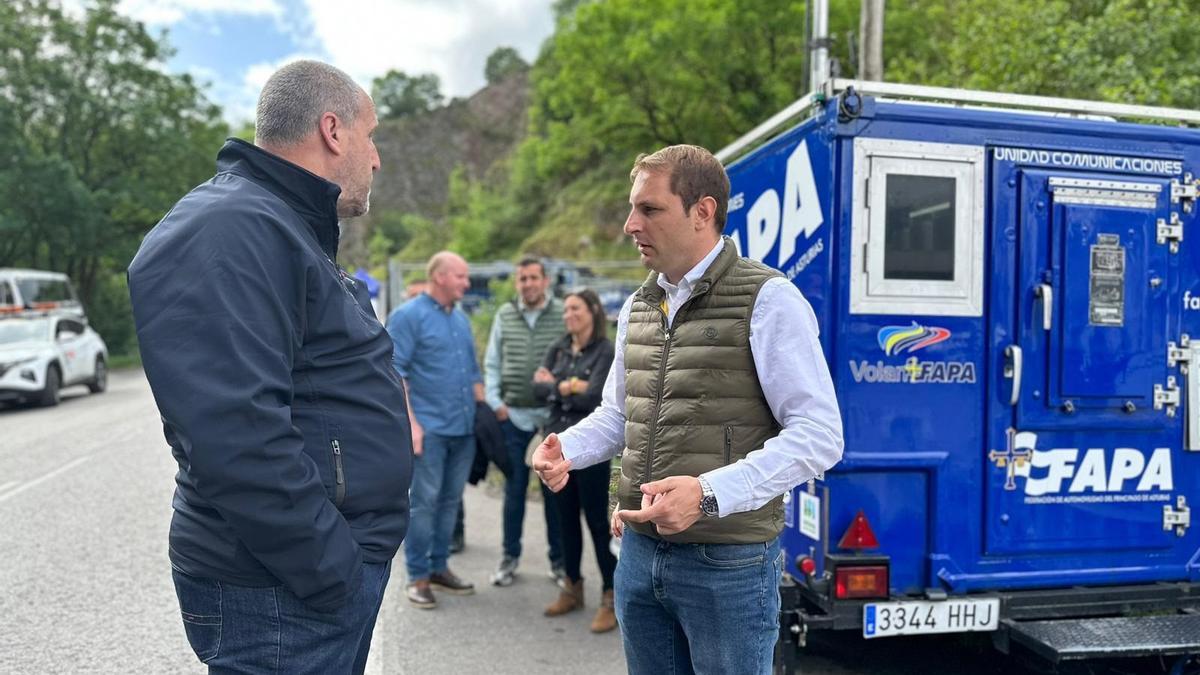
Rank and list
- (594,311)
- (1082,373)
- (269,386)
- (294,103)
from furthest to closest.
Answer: (594,311), (1082,373), (294,103), (269,386)

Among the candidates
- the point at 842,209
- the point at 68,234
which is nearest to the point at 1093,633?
the point at 842,209

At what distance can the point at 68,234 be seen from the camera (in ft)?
94.4

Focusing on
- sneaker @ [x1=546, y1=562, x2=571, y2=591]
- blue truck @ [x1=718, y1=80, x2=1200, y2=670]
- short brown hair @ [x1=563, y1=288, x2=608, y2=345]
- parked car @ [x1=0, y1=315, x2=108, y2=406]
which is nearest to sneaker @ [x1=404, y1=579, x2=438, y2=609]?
sneaker @ [x1=546, y1=562, x2=571, y2=591]

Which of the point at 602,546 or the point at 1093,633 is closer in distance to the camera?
the point at 1093,633

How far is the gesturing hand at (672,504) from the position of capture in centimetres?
193

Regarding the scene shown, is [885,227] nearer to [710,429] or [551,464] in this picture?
[710,429]

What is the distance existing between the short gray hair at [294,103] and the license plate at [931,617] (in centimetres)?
273

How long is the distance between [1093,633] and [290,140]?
3337 millimetres

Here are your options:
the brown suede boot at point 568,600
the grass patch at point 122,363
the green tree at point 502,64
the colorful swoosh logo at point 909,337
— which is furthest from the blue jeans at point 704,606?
the green tree at point 502,64

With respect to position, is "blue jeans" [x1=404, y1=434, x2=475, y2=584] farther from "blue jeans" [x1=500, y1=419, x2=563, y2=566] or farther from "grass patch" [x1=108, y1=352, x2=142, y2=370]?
"grass patch" [x1=108, y1=352, x2=142, y2=370]

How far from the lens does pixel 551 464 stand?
92.0 inches

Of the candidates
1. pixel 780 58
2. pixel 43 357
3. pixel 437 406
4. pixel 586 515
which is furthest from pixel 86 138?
pixel 586 515

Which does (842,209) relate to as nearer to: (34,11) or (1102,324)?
(1102,324)

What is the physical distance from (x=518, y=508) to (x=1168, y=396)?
11.8 feet
